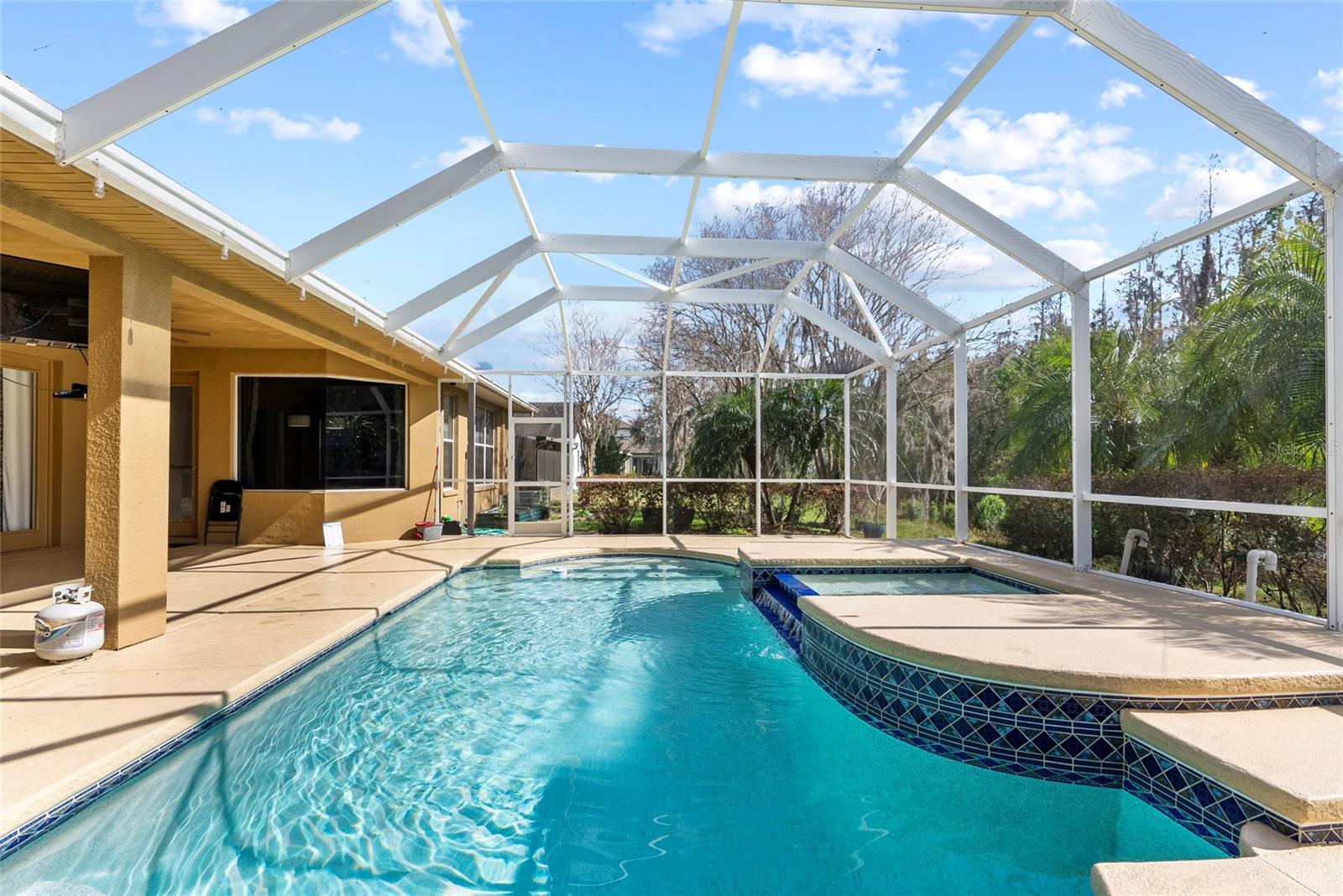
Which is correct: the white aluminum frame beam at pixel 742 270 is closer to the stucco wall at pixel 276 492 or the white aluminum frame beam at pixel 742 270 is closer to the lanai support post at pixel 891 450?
the lanai support post at pixel 891 450

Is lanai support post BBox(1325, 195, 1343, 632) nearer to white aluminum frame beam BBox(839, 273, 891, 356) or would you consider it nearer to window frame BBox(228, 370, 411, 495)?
white aluminum frame beam BBox(839, 273, 891, 356)

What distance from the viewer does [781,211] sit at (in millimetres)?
15883

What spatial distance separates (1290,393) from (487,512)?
11.6 m

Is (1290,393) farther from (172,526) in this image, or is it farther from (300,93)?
(172,526)

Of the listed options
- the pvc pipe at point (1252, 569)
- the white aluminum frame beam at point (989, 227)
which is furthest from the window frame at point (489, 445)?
the pvc pipe at point (1252, 569)

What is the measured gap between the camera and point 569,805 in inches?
122

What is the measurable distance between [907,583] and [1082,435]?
1908mm

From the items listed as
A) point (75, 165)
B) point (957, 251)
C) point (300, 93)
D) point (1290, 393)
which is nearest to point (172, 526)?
point (300, 93)

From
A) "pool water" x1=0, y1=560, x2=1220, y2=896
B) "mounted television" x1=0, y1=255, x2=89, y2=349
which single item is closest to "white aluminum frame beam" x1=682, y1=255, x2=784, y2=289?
"pool water" x1=0, y1=560, x2=1220, y2=896

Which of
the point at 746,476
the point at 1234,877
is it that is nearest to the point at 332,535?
the point at 746,476

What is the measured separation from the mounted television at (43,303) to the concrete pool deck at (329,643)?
1937 millimetres

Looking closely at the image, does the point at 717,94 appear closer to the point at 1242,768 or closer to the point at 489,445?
the point at 1242,768

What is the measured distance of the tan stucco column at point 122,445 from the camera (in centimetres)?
425

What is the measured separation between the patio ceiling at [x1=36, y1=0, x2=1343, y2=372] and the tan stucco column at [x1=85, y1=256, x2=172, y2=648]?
1.22 meters
